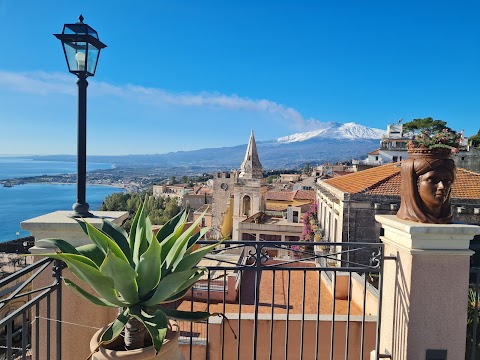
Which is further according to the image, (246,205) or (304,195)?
(246,205)

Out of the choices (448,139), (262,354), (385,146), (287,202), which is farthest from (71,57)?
(385,146)

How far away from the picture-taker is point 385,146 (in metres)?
40.2

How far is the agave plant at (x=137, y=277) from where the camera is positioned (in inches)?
74.6

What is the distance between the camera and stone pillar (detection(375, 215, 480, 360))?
2.74m

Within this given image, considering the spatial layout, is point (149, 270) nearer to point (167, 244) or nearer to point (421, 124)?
point (167, 244)

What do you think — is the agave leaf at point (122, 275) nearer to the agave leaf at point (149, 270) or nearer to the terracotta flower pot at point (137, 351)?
→ the agave leaf at point (149, 270)

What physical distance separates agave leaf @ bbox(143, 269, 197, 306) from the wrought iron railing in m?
0.55

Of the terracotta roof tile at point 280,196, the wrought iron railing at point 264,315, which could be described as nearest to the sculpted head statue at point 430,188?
the wrought iron railing at point 264,315

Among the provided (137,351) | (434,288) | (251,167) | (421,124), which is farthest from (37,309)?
(421,124)

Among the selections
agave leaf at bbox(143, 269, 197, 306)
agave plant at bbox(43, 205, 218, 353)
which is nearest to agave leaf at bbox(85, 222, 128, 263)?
agave plant at bbox(43, 205, 218, 353)

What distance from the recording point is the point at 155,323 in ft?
6.20

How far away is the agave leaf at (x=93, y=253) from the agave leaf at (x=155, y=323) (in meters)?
0.40

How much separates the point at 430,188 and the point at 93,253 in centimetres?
255

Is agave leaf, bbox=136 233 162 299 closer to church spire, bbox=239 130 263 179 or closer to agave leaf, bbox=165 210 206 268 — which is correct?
agave leaf, bbox=165 210 206 268
